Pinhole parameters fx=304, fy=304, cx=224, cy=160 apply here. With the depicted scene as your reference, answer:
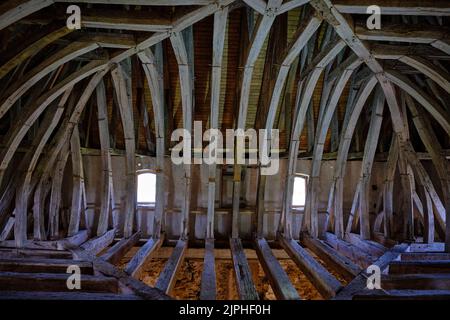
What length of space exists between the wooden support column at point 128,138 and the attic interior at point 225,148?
33 mm

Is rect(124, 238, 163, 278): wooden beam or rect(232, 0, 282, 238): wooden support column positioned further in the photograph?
rect(124, 238, 163, 278): wooden beam

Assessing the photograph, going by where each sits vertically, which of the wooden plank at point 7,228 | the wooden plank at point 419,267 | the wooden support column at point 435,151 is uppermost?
the wooden support column at point 435,151

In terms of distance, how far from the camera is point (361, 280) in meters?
3.67

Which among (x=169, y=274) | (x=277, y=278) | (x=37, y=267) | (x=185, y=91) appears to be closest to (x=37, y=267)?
(x=37, y=267)

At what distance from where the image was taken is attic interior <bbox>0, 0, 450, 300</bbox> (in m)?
3.63

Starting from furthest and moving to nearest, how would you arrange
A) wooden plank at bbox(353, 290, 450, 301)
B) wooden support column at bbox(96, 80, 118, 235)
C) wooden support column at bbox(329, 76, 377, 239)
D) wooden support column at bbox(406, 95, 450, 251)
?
wooden support column at bbox(96, 80, 118, 235) → wooden support column at bbox(329, 76, 377, 239) → wooden support column at bbox(406, 95, 450, 251) → wooden plank at bbox(353, 290, 450, 301)

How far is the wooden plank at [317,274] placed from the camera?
3.59 metres

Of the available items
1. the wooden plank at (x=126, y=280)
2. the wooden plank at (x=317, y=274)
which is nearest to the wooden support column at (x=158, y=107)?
the wooden plank at (x=126, y=280)

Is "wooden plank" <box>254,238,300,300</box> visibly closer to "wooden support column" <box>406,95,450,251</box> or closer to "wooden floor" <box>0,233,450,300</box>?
"wooden floor" <box>0,233,450,300</box>

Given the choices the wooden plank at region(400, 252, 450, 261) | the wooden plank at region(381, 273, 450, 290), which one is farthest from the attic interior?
the wooden plank at region(400, 252, 450, 261)

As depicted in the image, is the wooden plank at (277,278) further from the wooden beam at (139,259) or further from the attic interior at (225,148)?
the wooden beam at (139,259)

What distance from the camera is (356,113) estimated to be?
5953 mm

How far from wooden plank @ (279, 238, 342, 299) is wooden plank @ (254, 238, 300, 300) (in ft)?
1.26
